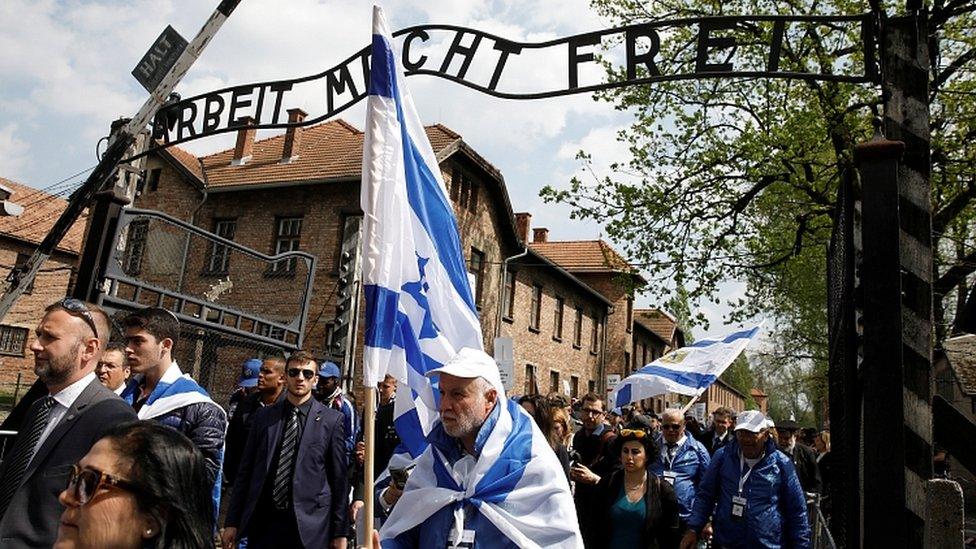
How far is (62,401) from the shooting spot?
3467 millimetres

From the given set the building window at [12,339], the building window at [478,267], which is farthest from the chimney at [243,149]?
the building window at [12,339]

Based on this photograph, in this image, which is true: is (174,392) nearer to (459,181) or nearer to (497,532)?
(497,532)

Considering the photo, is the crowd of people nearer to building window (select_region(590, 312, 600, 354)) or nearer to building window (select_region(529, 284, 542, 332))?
building window (select_region(529, 284, 542, 332))

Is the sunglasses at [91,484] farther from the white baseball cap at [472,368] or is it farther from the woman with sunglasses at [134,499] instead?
the white baseball cap at [472,368]

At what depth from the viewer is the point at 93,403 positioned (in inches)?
133

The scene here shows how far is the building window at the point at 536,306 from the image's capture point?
33750 millimetres

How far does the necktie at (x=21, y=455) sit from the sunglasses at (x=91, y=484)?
1.58 metres

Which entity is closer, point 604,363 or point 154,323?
point 154,323

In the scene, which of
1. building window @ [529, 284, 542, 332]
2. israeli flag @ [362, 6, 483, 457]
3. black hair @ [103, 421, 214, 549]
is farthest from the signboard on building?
building window @ [529, 284, 542, 332]

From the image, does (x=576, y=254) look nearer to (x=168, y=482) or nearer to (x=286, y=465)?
(x=286, y=465)

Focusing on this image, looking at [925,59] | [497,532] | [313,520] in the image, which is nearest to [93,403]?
[497,532]

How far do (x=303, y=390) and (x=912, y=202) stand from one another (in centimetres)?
428

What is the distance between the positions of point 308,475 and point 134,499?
4.04 meters

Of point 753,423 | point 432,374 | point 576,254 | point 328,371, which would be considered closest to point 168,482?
→ point 432,374
